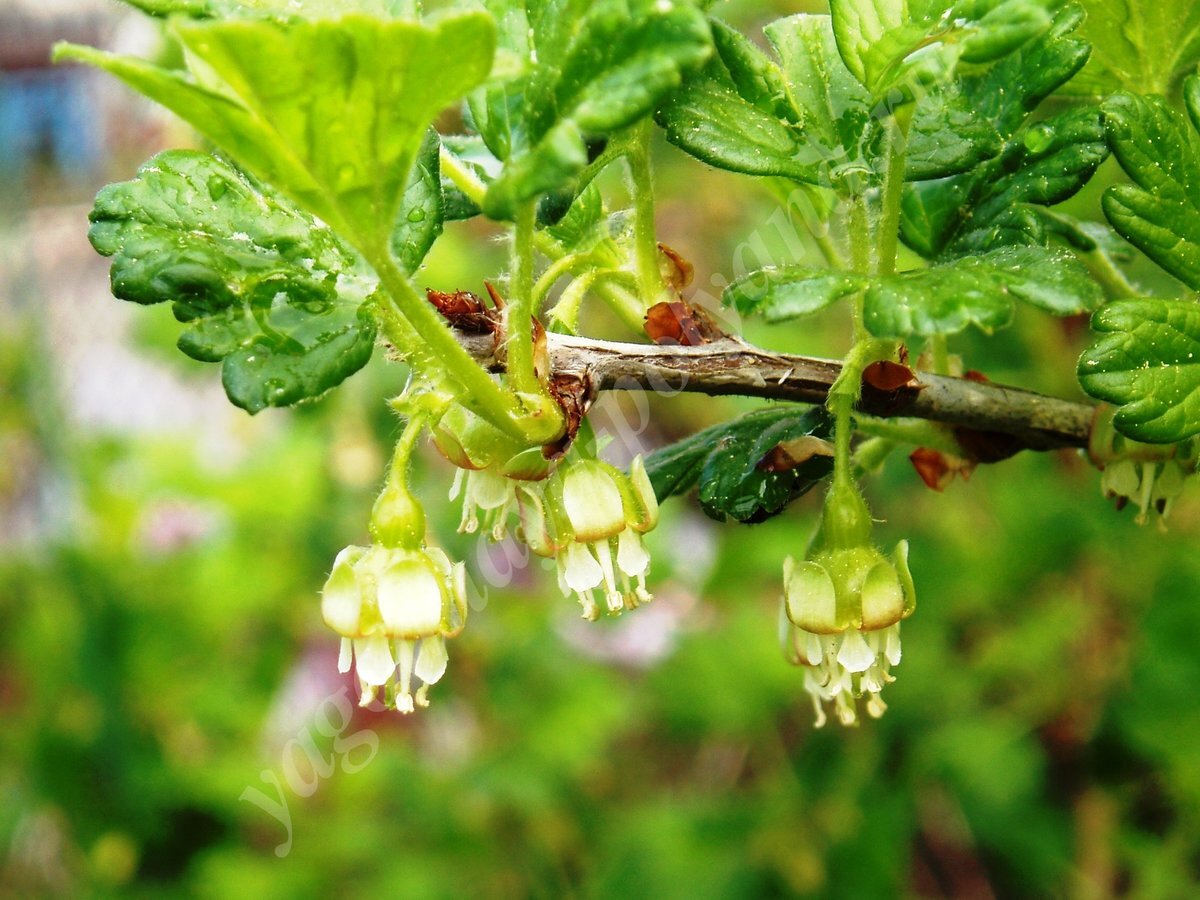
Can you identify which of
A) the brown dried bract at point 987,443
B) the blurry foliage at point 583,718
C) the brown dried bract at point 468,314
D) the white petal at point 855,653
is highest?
the brown dried bract at point 468,314

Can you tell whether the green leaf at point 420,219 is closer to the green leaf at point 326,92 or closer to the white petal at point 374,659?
the green leaf at point 326,92

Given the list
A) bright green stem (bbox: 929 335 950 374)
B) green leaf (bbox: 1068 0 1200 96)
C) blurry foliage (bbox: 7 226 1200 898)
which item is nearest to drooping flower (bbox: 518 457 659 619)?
bright green stem (bbox: 929 335 950 374)

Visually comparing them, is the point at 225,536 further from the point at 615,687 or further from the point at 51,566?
the point at 615,687

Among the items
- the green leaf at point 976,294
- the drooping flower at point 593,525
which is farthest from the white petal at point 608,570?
the green leaf at point 976,294

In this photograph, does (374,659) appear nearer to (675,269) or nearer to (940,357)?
(675,269)

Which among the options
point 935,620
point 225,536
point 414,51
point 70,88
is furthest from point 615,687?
point 70,88
